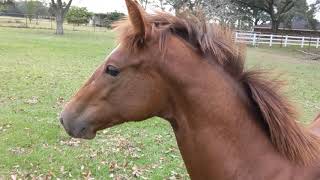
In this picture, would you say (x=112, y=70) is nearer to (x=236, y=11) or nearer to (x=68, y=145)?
(x=68, y=145)

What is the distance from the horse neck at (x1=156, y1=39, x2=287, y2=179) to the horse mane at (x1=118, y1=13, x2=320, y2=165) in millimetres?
58

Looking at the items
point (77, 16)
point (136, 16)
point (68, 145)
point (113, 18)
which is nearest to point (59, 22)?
point (77, 16)

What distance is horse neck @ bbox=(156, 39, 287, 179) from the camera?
2393mm

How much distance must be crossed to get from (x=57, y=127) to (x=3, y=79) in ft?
21.0

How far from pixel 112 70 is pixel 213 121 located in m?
0.61

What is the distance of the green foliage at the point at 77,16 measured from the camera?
5831 cm

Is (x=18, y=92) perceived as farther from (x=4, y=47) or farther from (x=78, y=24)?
(x=78, y=24)

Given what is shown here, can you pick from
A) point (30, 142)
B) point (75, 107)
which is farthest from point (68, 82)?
point (75, 107)

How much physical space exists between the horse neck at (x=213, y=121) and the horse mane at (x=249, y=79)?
58 mm

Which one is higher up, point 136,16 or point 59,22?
point 136,16

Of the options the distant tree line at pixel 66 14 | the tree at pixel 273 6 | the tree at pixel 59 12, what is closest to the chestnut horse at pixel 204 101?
the tree at pixel 59 12

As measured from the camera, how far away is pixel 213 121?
2.40 meters

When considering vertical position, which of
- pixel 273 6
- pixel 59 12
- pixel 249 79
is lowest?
pixel 249 79

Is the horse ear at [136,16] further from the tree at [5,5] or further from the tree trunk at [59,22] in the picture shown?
the tree at [5,5]
